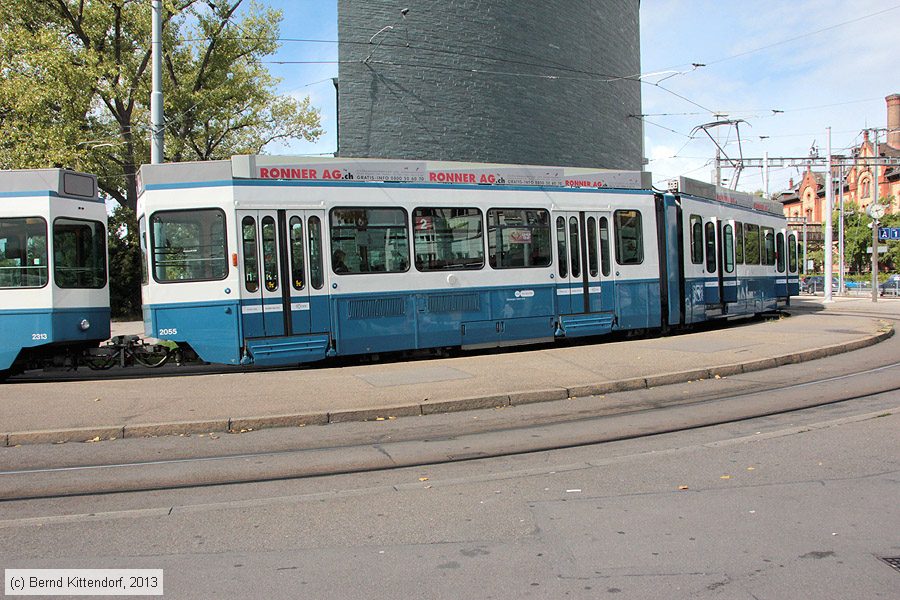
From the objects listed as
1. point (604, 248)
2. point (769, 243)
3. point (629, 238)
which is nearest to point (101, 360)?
point (604, 248)

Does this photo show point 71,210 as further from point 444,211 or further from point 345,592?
point 345,592

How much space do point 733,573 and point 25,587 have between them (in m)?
3.95

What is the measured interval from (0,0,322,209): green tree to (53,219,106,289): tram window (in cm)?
1152

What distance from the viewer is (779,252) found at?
73.6ft

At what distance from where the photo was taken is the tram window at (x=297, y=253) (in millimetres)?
11438

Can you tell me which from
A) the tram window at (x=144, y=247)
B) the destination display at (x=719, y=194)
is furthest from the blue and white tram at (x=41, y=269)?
the destination display at (x=719, y=194)

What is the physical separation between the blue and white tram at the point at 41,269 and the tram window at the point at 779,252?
1998 centimetres

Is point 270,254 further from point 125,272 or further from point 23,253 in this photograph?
point 125,272

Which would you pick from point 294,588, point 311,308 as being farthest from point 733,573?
point 311,308

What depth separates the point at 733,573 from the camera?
3713mm

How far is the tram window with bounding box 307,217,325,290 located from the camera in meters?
11.6

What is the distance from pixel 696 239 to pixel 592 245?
12.6ft

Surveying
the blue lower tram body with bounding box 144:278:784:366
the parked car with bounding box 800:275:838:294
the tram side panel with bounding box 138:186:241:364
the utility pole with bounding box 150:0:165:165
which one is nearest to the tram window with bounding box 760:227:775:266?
the blue lower tram body with bounding box 144:278:784:366

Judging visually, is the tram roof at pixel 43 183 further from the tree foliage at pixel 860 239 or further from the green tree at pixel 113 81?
the tree foliage at pixel 860 239
